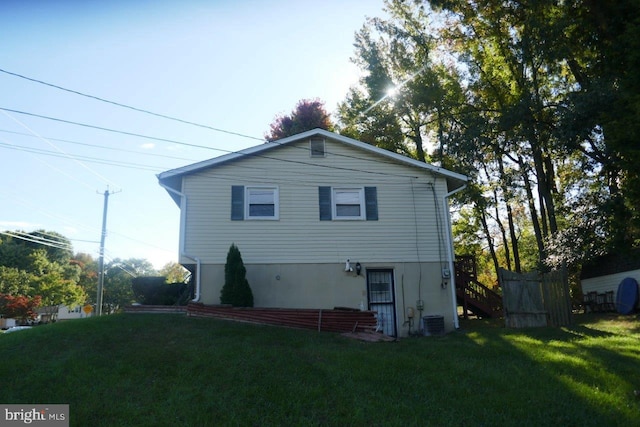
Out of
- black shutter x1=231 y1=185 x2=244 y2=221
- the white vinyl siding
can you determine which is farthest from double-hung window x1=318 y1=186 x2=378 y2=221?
black shutter x1=231 y1=185 x2=244 y2=221

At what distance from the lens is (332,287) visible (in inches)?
528

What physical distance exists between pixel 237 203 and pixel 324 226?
8.21ft

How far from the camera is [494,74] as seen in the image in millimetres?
22359

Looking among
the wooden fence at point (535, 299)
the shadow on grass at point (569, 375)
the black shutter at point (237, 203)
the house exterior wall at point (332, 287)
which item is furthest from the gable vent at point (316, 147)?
the shadow on grass at point (569, 375)

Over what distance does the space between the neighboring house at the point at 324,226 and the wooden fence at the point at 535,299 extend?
1.48 m

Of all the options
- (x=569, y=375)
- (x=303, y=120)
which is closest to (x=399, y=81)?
(x=303, y=120)

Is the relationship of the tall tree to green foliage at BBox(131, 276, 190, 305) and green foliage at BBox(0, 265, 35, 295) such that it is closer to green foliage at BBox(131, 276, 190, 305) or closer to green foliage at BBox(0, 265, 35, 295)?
green foliage at BBox(131, 276, 190, 305)

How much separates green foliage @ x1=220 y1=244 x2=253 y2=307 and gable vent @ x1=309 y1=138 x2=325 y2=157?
3724mm

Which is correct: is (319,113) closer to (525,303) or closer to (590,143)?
(590,143)

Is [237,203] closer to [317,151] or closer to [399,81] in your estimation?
[317,151]

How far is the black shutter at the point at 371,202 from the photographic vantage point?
13961 millimetres

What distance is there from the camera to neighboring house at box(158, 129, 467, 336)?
13297 mm

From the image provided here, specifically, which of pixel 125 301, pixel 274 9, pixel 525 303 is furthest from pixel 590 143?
pixel 125 301

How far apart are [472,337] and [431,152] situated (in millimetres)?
15440
